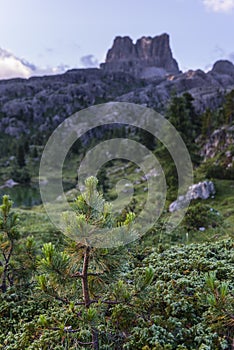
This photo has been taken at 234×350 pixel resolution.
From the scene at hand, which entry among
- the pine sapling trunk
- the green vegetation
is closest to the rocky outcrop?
the green vegetation

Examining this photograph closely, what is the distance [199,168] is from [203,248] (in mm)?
24635

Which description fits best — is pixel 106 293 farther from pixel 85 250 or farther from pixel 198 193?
pixel 198 193

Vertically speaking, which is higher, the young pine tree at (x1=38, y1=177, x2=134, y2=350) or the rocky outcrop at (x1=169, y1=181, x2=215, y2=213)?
the young pine tree at (x1=38, y1=177, x2=134, y2=350)

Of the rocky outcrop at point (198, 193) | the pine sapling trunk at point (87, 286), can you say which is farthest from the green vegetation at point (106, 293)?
the rocky outcrop at point (198, 193)

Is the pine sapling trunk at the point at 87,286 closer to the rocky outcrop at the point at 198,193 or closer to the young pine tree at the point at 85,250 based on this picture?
the young pine tree at the point at 85,250

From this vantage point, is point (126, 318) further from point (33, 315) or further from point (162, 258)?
point (162, 258)

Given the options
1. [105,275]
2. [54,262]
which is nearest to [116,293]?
[105,275]

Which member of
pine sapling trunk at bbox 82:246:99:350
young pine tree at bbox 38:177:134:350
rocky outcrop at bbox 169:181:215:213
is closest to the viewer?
young pine tree at bbox 38:177:134:350

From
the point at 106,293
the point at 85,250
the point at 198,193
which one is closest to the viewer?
the point at 85,250

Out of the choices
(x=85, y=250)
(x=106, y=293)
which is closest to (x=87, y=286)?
(x=85, y=250)

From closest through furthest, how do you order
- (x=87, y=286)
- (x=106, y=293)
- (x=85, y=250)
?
(x=85, y=250)
(x=87, y=286)
(x=106, y=293)

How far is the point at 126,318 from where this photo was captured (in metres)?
5.62

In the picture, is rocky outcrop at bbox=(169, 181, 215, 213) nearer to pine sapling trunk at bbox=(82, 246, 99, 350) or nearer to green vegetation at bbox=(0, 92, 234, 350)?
green vegetation at bbox=(0, 92, 234, 350)

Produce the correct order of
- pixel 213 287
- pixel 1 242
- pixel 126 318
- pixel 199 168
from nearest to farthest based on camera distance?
pixel 213 287
pixel 126 318
pixel 1 242
pixel 199 168
